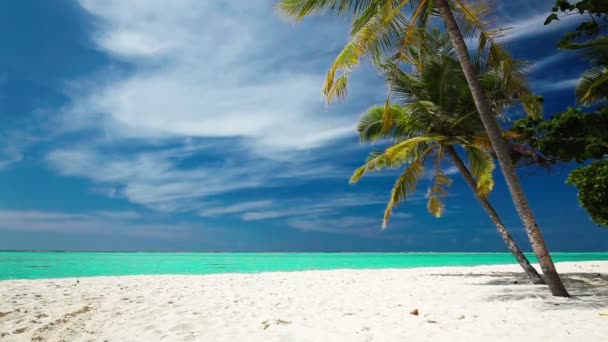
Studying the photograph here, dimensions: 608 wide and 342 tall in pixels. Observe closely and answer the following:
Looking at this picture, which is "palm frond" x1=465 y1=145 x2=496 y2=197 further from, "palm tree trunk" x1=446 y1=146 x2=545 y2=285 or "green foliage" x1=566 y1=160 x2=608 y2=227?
"green foliage" x1=566 y1=160 x2=608 y2=227

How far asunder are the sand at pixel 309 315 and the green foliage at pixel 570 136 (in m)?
3.29

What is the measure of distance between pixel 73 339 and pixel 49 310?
7.86ft

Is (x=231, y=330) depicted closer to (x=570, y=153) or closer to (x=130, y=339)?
(x=130, y=339)

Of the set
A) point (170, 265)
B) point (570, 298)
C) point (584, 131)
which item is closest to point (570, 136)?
point (584, 131)

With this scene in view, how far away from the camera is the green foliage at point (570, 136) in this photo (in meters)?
8.46

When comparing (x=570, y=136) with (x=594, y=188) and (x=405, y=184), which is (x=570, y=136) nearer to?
(x=594, y=188)

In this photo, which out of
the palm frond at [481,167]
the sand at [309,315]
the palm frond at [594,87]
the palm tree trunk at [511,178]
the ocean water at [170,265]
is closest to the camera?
the sand at [309,315]

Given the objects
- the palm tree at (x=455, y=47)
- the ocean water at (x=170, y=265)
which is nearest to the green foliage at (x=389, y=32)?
the palm tree at (x=455, y=47)

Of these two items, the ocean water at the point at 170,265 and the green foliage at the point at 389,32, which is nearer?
the green foliage at the point at 389,32

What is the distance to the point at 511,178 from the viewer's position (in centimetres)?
659

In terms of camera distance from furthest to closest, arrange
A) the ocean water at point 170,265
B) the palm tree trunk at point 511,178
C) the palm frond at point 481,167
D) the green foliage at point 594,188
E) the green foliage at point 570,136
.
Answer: the ocean water at point 170,265 → the green foliage at point 594,188 → the green foliage at point 570,136 → the palm frond at point 481,167 → the palm tree trunk at point 511,178

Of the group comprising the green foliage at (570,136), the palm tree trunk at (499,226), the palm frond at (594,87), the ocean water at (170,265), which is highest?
the palm frond at (594,87)

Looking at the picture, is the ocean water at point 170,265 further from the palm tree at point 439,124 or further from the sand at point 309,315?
the palm tree at point 439,124

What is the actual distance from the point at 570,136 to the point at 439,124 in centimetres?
326
